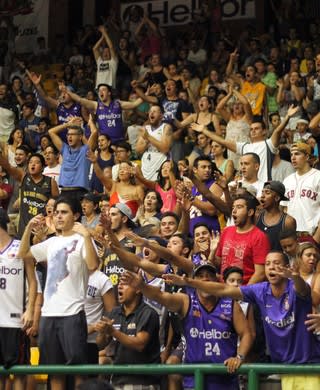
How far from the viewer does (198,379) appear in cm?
935

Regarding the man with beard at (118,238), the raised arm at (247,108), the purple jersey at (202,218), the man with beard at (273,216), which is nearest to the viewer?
the man with beard at (118,238)

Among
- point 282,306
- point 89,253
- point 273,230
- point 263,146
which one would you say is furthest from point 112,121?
point 282,306

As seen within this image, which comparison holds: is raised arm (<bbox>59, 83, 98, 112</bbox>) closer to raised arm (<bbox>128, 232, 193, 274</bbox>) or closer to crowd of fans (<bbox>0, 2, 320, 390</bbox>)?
crowd of fans (<bbox>0, 2, 320, 390</bbox>)

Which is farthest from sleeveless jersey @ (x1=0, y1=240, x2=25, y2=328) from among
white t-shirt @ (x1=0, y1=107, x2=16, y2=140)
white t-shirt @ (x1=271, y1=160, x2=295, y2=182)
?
white t-shirt @ (x1=0, y1=107, x2=16, y2=140)

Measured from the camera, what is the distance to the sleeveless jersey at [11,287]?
36.3 ft

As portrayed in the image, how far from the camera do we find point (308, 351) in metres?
9.73

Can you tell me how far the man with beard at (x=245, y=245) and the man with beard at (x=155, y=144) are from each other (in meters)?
5.23

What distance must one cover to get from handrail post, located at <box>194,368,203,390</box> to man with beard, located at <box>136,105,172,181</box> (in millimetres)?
8306

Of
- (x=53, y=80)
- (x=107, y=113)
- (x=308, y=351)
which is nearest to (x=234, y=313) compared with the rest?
(x=308, y=351)

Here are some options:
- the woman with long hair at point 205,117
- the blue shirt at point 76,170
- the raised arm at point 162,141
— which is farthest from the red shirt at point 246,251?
the woman with long hair at point 205,117

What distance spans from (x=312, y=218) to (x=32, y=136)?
25.5ft

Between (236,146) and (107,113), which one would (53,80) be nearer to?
(107,113)

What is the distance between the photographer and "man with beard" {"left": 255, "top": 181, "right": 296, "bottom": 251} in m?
12.5

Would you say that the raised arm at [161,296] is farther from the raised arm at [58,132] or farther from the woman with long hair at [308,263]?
the raised arm at [58,132]
